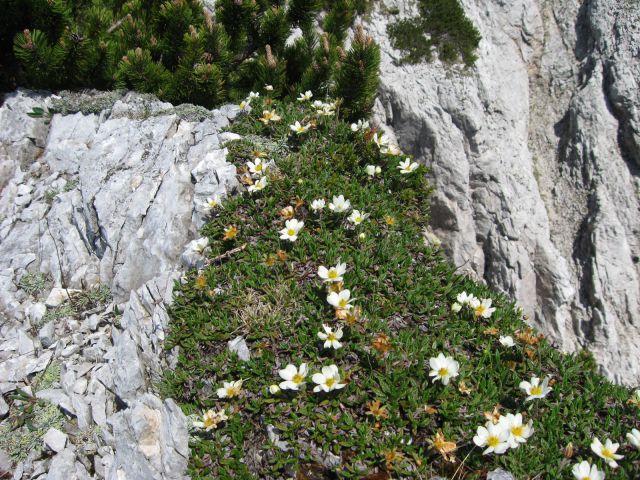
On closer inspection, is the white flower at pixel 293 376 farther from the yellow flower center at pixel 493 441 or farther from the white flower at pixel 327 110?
the white flower at pixel 327 110

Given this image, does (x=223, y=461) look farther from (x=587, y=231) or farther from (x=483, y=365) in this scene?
(x=587, y=231)

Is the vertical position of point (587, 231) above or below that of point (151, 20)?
below

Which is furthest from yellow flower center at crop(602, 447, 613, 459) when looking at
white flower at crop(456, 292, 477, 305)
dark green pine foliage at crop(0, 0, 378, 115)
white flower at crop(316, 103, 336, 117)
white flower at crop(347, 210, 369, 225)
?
dark green pine foliage at crop(0, 0, 378, 115)

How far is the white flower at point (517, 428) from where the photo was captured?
9.45 feet

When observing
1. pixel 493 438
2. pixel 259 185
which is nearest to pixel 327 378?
pixel 493 438

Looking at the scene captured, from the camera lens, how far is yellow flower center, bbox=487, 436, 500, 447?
9.23 feet

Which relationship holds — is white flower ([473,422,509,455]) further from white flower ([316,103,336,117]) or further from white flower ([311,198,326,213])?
white flower ([316,103,336,117])

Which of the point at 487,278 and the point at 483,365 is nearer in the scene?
the point at 483,365

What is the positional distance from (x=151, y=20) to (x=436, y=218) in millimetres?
4852

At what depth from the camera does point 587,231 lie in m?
6.69

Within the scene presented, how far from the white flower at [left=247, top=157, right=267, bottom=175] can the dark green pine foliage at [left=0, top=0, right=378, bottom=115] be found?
179 centimetres

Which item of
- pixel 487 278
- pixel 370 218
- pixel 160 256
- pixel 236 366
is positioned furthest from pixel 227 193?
pixel 487 278

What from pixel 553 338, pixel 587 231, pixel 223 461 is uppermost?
pixel 223 461

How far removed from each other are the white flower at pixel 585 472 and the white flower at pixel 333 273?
1.98 metres
